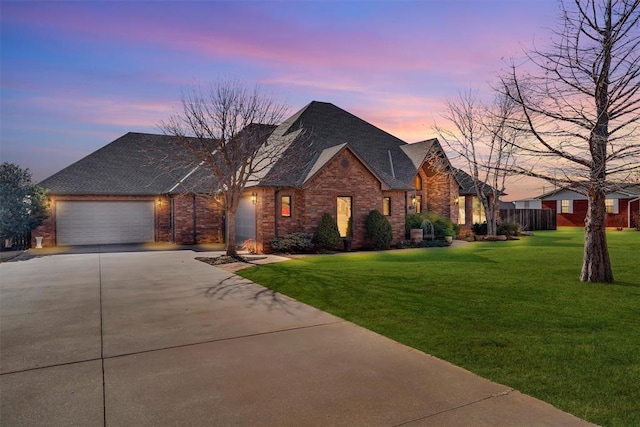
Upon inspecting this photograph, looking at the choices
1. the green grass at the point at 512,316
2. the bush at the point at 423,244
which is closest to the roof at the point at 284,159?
the bush at the point at 423,244

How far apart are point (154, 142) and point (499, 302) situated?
25452 millimetres

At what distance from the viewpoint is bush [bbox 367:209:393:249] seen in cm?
1942

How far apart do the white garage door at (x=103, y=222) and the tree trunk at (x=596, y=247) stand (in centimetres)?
2187

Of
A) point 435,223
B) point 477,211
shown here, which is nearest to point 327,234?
point 435,223

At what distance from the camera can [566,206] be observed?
43.6m

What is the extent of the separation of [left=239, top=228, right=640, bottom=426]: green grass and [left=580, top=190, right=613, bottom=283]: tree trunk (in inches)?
14.9

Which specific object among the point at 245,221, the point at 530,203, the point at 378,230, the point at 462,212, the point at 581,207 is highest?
the point at 530,203

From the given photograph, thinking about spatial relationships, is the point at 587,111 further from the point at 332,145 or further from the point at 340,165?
the point at 332,145

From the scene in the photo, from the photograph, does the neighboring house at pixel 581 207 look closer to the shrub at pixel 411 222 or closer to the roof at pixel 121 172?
the shrub at pixel 411 222

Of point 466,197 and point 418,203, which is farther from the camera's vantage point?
point 466,197

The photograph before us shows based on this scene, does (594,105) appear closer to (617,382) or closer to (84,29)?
(617,382)

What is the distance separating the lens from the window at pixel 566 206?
4325 cm

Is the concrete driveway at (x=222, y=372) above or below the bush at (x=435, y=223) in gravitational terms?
below

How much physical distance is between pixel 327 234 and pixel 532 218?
25772 millimetres
